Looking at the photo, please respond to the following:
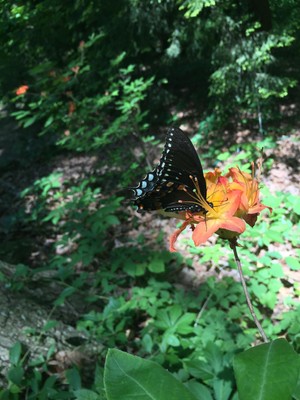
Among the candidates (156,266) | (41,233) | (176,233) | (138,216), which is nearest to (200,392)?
(176,233)

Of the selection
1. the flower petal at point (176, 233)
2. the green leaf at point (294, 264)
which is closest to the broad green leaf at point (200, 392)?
the flower petal at point (176, 233)

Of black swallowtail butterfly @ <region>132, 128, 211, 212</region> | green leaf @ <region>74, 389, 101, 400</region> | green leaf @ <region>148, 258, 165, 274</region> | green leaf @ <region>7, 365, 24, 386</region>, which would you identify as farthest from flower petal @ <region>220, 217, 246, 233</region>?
green leaf @ <region>148, 258, 165, 274</region>

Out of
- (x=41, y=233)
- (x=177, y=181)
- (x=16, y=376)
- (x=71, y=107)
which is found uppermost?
(x=71, y=107)

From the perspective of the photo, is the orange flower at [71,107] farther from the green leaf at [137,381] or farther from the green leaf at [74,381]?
the green leaf at [137,381]

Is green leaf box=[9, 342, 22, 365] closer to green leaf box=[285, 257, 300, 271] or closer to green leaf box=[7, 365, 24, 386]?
green leaf box=[7, 365, 24, 386]

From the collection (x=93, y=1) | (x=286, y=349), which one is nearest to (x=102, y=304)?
(x=286, y=349)

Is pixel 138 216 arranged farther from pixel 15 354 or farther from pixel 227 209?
pixel 227 209
